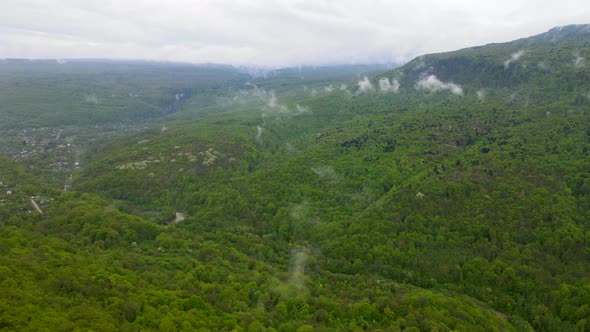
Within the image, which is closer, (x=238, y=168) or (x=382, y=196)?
(x=382, y=196)

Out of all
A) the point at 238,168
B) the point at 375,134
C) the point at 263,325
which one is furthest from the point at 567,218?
the point at 238,168

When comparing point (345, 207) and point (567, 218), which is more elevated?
point (567, 218)

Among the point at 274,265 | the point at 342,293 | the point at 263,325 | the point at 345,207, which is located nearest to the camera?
the point at 263,325

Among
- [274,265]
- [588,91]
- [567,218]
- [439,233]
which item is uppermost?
[588,91]

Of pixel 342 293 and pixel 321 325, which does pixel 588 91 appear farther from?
pixel 321 325

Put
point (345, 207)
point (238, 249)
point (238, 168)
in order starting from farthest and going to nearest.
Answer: point (238, 168)
point (345, 207)
point (238, 249)

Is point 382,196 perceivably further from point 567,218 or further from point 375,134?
point 375,134
